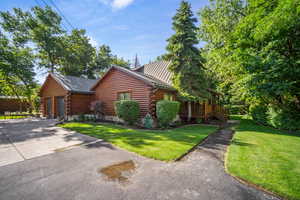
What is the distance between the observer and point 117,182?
2885mm

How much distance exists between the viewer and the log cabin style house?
33.2 ft

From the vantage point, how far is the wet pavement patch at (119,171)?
3043 millimetres

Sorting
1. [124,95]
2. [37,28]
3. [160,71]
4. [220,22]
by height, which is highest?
[37,28]

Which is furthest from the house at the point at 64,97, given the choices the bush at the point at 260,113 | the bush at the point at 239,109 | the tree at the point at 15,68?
the bush at the point at 239,109

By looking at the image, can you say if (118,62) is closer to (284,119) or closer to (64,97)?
(64,97)

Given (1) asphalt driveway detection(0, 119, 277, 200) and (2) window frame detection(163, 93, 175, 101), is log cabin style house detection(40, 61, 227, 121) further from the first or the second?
(1) asphalt driveway detection(0, 119, 277, 200)

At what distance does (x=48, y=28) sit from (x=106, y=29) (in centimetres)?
1949

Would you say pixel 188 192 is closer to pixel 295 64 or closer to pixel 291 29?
pixel 295 64

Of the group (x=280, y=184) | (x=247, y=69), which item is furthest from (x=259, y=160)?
(x=247, y=69)

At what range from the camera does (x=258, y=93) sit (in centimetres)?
674

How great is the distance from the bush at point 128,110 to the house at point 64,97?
615 cm

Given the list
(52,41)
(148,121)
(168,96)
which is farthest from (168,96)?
(52,41)

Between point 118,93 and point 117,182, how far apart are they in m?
9.58

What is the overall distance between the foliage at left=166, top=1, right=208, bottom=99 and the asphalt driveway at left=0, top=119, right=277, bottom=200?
7439 millimetres
